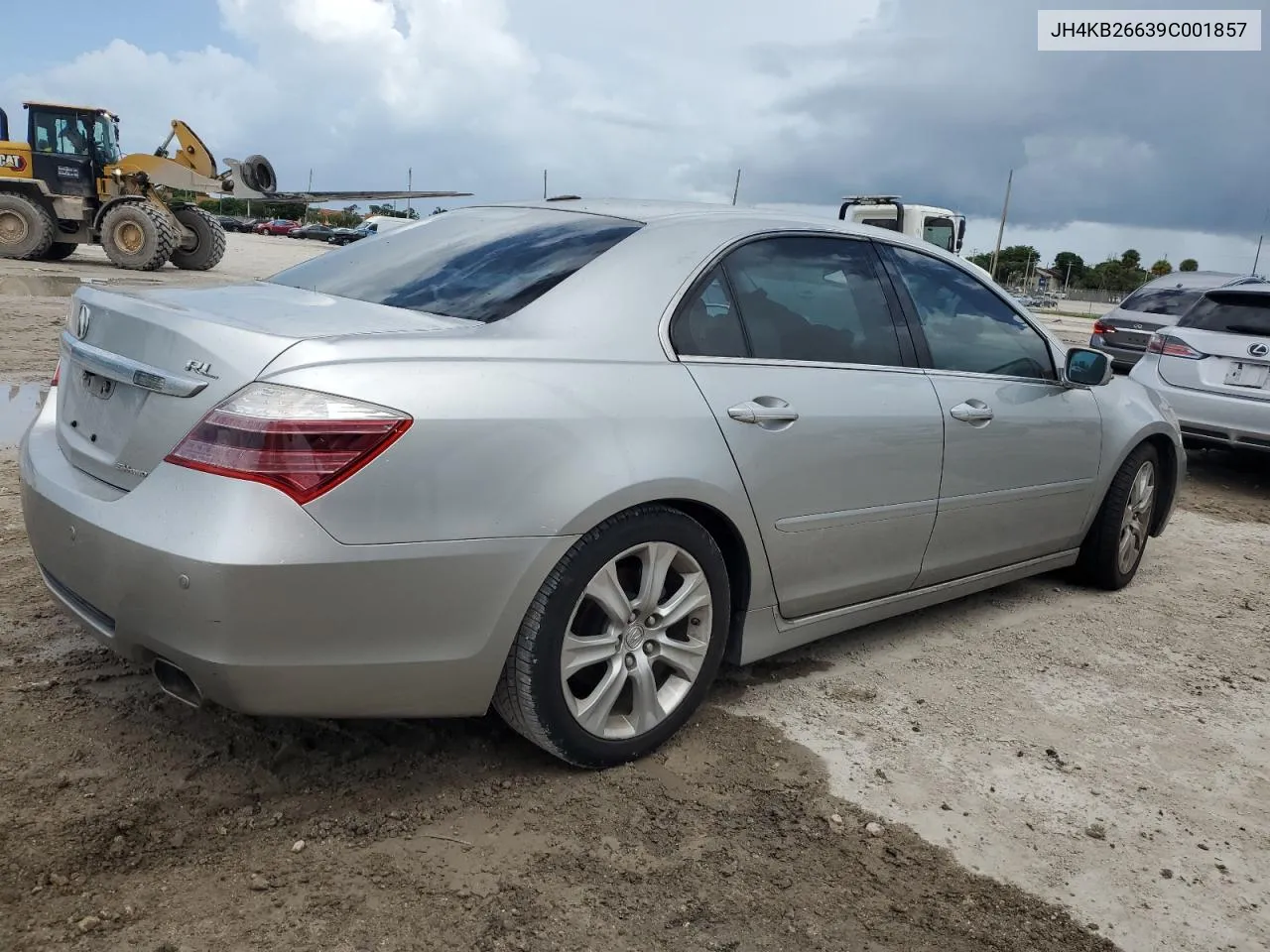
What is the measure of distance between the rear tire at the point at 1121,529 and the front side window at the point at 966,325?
755 millimetres

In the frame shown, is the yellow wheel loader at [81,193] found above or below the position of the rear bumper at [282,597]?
above

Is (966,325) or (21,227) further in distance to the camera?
(21,227)

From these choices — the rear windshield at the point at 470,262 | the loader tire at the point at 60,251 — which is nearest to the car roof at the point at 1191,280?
the rear windshield at the point at 470,262

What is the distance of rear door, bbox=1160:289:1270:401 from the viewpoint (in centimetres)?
Answer: 728

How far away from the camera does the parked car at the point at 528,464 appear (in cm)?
226

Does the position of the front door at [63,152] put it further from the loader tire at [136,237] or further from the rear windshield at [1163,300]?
the rear windshield at [1163,300]

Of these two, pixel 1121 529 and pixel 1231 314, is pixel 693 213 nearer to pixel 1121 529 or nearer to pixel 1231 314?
pixel 1121 529

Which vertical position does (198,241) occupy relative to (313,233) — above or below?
below

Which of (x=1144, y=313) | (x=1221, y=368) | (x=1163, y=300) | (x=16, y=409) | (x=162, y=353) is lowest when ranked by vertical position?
(x=16, y=409)

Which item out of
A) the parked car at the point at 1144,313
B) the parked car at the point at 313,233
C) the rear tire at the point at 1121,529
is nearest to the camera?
the rear tire at the point at 1121,529

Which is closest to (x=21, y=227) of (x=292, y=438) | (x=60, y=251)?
(x=60, y=251)

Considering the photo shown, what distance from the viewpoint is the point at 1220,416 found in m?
7.38

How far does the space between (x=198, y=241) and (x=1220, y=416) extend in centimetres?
1922

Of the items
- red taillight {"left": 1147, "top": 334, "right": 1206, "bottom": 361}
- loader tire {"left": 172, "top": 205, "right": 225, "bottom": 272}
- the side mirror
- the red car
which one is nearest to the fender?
loader tire {"left": 172, "top": 205, "right": 225, "bottom": 272}
